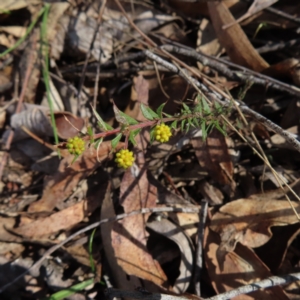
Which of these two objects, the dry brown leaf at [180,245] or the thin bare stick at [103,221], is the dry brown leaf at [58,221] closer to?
the thin bare stick at [103,221]

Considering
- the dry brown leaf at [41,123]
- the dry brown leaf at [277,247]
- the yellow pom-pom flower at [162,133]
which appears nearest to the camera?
the yellow pom-pom flower at [162,133]

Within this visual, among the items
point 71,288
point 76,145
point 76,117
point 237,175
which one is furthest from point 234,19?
point 71,288

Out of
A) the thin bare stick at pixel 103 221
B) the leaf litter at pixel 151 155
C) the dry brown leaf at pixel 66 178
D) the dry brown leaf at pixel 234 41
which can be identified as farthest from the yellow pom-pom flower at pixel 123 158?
the dry brown leaf at pixel 234 41

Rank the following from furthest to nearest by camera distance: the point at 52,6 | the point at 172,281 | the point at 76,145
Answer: the point at 52,6, the point at 172,281, the point at 76,145

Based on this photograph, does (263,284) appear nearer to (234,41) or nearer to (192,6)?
(234,41)

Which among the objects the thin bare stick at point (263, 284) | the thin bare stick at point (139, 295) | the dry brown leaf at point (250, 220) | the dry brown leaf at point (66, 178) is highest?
the dry brown leaf at point (66, 178)

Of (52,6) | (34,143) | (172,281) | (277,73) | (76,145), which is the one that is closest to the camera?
(76,145)

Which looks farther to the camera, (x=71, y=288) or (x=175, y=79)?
(x=175, y=79)

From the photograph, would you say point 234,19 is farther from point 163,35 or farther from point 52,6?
point 52,6

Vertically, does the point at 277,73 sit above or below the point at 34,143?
above
